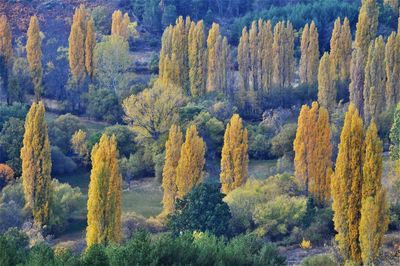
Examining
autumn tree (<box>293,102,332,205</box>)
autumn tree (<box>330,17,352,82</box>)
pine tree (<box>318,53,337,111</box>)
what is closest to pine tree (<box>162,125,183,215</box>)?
autumn tree (<box>293,102,332,205</box>)

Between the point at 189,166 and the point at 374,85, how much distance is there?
587 inches

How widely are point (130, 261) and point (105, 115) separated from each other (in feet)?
112

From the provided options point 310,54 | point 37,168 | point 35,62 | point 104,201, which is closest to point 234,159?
point 104,201

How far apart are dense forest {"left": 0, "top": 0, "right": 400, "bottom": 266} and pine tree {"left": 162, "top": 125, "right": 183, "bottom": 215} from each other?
55 millimetres

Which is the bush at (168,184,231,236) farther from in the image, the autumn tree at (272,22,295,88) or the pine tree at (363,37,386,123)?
the autumn tree at (272,22,295,88)

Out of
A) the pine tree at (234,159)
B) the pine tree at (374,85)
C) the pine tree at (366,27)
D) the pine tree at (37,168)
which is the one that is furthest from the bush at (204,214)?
the pine tree at (366,27)

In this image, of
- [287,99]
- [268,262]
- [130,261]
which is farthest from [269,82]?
[130,261]

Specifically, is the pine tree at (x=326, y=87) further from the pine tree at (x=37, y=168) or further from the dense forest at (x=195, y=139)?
the pine tree at (x=37, y=168)

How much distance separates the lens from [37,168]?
1610 inches

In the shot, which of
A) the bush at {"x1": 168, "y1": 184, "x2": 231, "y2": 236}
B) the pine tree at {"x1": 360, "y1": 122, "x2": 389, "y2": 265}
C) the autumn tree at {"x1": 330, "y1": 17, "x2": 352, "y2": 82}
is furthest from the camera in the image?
the autumn tree at {"x1": 330, "y1": 17, "x2": 352, "y2": 82}

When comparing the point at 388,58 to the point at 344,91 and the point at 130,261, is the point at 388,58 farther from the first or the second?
the point at 130,261

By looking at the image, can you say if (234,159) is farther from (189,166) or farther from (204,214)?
(204,214)

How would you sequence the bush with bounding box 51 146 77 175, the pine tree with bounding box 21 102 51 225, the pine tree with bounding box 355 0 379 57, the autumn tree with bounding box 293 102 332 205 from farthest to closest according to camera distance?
the pine tree with bounding box 355 0 379 57, the bush with bounding box 51 146 77 175, the autumn tree with bounding box 293 102 332 205, the pine tree with bounding box 21 102 51 225

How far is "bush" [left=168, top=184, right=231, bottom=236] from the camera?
124 feet
